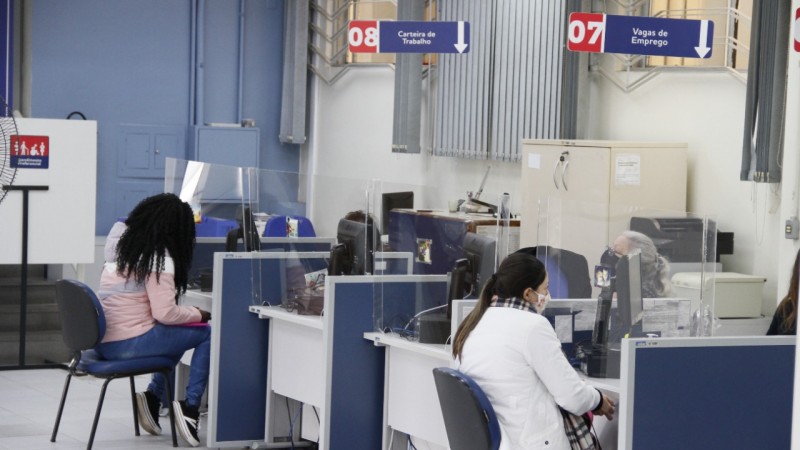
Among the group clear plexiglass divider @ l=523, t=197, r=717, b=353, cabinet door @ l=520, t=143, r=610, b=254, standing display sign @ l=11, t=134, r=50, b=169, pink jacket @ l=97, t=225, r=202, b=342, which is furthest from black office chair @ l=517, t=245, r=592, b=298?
standing display sign @ l=11, t=134, r=50, b=169

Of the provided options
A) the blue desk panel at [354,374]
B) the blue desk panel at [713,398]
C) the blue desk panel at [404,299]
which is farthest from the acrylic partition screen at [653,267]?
the blue desk panel at [354,374]

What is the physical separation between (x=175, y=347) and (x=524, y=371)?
2.59m

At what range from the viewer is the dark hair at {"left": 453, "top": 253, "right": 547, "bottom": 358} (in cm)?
393

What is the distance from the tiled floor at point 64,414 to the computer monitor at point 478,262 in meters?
2.11

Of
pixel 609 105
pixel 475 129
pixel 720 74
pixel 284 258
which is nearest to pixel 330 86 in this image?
pixel 475 129

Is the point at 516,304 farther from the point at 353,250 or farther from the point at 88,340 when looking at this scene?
the point at 88,340

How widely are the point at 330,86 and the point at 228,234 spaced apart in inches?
197

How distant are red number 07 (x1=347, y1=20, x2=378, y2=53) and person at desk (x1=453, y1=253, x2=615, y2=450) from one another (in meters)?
3.72

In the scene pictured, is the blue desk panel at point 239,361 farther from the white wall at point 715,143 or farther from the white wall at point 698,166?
the white wall at point 715,143

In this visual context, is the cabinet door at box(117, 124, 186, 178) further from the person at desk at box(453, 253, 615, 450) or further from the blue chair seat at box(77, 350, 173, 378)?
the person at desk at box(453, 253, 615, 450)

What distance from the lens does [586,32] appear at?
613 centimetres

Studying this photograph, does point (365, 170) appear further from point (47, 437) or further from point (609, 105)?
point (47, 437)

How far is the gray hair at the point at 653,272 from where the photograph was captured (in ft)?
13.4

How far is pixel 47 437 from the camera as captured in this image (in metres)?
6.24
